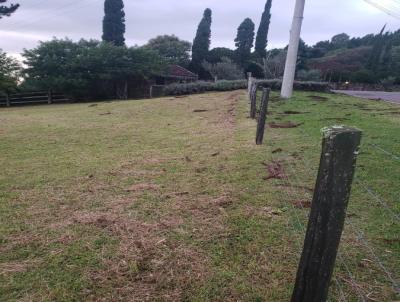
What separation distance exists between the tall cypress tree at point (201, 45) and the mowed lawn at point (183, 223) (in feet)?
100

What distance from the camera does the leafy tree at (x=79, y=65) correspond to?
21984 mm

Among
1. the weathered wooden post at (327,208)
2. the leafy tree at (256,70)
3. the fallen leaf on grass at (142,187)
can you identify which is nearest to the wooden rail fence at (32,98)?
the leafy tree at (256,70)

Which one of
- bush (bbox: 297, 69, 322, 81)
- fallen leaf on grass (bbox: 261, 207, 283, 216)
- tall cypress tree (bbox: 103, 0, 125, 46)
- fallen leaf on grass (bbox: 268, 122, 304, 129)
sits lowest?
fallen leaf on grass (bbox: 261, 207, 283, 216)

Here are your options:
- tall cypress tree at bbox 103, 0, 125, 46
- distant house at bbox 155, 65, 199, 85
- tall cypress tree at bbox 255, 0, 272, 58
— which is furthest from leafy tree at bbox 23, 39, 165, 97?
tall cypress tree at bbox 255, 0, 272, 58

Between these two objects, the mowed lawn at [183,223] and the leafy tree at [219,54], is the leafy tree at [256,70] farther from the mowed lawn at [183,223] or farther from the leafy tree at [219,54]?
the mowed lawn at [183,223]

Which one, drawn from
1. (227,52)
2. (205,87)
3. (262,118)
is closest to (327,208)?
(262,118)

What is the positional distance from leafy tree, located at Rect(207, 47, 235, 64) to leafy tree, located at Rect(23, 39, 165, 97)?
1290 cm

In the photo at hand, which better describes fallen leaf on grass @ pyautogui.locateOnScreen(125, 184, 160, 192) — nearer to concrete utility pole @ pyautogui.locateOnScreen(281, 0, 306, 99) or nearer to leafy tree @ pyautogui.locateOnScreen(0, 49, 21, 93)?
concrete utility pole @ pyautogui.locateOnScreen(281, 0, 306, 99)

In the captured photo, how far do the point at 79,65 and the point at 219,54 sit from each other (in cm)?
1799

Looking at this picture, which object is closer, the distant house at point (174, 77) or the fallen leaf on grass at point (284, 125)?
the fallen leaf on grass at point (284, 125)

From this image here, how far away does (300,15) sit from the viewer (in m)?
13.6

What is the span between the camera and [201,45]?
117 ft

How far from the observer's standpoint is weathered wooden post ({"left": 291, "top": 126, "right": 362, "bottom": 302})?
4.80ft

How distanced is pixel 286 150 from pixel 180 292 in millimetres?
3911
